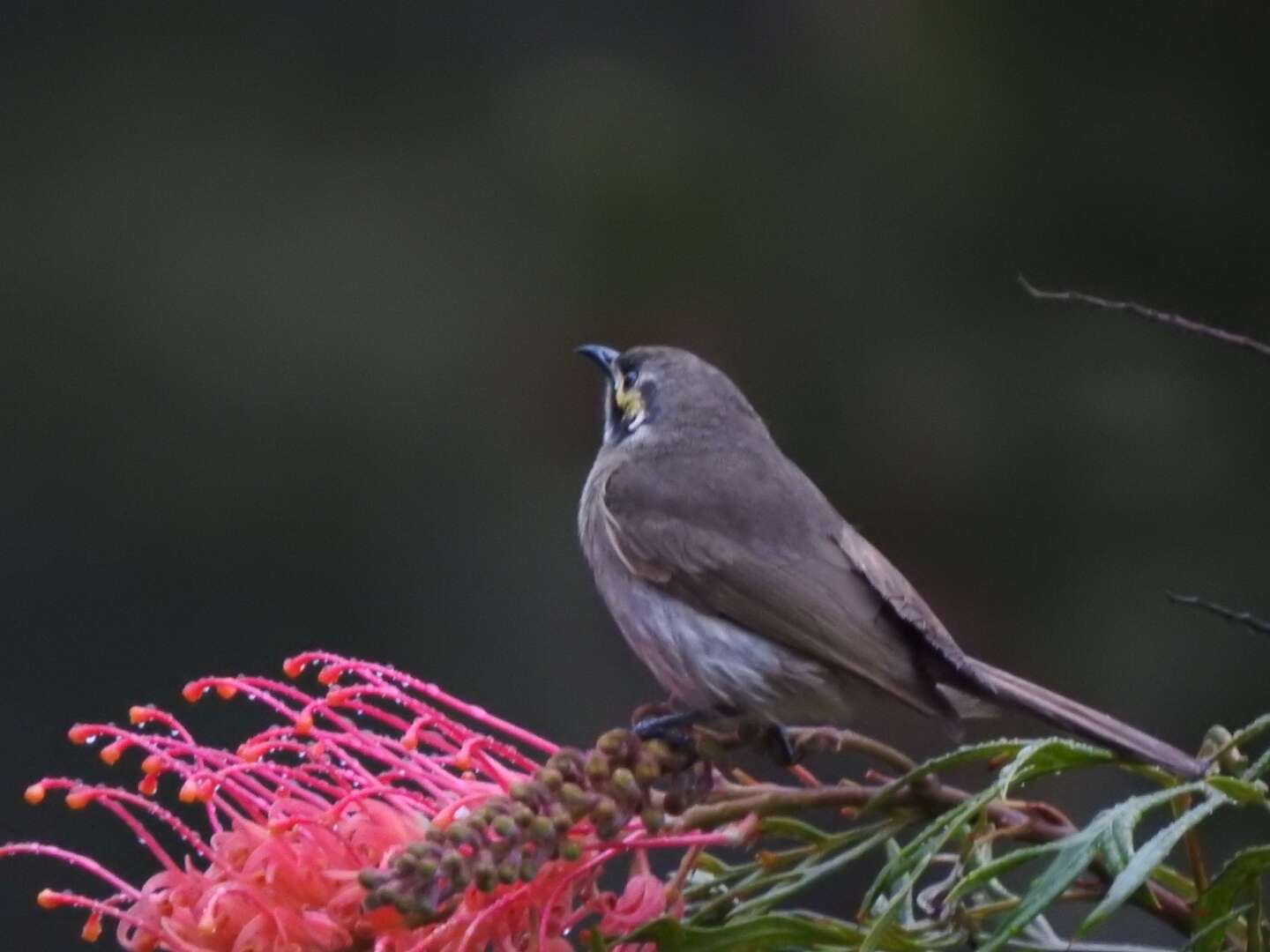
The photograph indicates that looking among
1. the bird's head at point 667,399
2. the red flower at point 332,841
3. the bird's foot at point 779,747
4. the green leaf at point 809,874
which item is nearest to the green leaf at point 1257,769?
the green leaf at point 809,874

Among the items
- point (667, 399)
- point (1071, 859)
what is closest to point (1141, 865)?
point (1071, 859)

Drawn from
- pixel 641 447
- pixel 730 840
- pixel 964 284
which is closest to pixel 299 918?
pixel 730 840

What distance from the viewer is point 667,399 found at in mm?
3164

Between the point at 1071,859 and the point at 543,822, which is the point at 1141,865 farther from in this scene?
the point at 543,822

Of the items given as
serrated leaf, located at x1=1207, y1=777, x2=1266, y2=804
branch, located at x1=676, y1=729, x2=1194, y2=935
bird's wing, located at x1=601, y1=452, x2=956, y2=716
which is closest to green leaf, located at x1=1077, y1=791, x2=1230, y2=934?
serrated leaf, located at x1=1207, y1=777, x2=1266, y2=804

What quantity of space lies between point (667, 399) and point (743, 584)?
565 mm

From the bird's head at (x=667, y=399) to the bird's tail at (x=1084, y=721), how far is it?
0.91 m

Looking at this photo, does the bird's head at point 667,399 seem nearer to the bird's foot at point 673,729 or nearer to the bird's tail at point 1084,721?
the bird's foot at point 673,729

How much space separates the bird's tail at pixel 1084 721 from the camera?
6.01 ft

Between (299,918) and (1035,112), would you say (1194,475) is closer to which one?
(1035,112)

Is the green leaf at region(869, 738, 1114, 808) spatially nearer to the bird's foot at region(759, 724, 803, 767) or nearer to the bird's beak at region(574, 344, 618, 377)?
the bird's foot at region(759, 724, 803, 767)

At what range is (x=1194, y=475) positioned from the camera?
450 centimetres

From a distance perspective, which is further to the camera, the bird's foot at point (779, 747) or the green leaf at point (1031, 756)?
the bird's foot at point (779, 747)

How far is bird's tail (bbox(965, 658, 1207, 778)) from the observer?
72.1 inches
